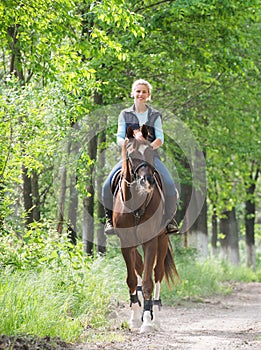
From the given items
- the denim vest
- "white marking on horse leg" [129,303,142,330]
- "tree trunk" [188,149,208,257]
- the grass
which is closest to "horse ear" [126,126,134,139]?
the denim vest

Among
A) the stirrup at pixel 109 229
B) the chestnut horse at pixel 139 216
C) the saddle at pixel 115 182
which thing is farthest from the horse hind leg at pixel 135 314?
the saddle at pixel 115 182

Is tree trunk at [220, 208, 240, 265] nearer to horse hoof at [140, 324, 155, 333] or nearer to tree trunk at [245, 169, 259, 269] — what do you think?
tree trunk at [245, 169, 259, 269]

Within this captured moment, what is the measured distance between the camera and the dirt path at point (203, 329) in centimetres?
754

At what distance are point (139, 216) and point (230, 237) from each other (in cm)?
2147

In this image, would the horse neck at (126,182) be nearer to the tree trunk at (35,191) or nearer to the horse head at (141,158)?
the horse head at (141,158)

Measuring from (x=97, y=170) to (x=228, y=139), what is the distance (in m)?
5.86

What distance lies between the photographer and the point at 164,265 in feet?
34.9

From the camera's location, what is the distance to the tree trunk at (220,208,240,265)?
29109 mm

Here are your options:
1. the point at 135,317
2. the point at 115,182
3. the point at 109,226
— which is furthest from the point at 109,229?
the point at 135,317

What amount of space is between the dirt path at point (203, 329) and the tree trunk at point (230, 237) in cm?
1138

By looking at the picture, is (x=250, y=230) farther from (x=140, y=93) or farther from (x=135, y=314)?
(x=140, y=93)

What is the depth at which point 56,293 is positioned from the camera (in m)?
8.92

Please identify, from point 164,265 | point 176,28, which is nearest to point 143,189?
point 164,265

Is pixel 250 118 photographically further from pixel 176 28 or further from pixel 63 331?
pixel 63 331
